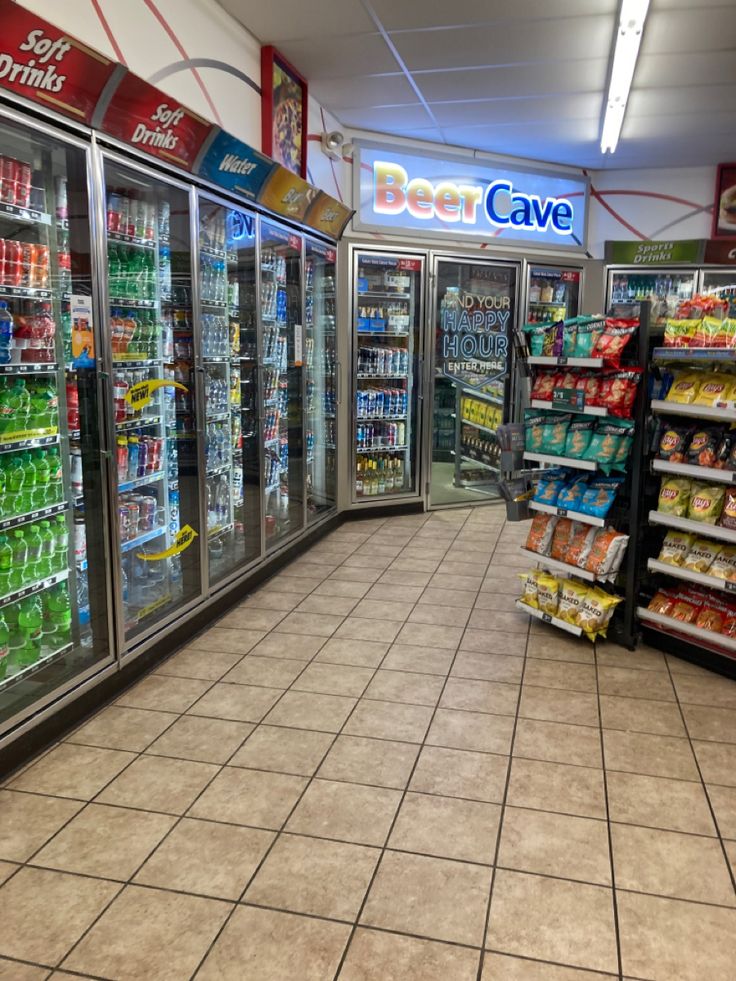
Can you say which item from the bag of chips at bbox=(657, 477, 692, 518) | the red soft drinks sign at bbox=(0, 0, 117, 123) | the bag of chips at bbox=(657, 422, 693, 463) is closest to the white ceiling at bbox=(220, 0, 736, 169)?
the red soft drinks sign at bbox=(0, 0, 117, 123)

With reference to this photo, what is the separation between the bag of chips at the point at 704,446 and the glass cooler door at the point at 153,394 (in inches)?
106

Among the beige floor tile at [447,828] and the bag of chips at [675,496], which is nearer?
the beige floor tile at [447,828]

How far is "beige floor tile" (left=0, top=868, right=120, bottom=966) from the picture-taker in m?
2.14

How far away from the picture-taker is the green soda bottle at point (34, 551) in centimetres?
332

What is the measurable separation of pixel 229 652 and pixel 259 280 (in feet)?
7.86

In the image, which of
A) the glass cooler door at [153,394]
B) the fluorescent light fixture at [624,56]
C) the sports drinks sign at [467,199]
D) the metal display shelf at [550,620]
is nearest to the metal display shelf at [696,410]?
the metal display shelf at [550,620]

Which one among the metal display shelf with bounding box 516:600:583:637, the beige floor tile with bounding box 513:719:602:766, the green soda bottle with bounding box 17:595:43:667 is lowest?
the beige floor tile with bounding box 513:719:602:766

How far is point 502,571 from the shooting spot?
582 cm

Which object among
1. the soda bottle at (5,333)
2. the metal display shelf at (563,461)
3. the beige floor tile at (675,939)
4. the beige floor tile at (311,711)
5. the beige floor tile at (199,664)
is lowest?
the beige floor tile at (675,939)

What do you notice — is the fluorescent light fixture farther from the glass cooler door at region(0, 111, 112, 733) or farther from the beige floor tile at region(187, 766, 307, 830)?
the beige floor tile at region(187, 766, 307, 830)

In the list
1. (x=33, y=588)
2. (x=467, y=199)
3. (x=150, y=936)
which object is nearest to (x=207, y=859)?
(x=150, y=936)

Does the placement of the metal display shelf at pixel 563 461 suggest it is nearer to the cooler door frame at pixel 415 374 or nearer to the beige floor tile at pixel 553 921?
the beige floor tile at pixel 553 921

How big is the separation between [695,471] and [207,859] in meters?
2.84

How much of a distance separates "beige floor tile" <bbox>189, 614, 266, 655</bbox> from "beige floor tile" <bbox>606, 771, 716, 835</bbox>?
2.08 m
